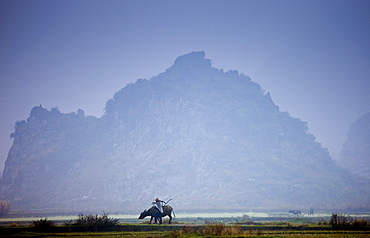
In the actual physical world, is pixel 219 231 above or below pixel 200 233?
above

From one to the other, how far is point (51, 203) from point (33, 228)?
Result: 6616 inches

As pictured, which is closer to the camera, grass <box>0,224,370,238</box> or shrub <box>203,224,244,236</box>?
shrub <box>203,224,244,236</box>

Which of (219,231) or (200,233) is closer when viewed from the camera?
(219,231)

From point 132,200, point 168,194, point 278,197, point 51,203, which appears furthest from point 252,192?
point 51,203

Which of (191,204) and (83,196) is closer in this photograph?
(191,204)

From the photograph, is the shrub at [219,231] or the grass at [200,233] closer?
the shrub at [219,231]

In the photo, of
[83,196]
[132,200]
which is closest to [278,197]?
[132,200]

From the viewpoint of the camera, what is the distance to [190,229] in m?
33.6

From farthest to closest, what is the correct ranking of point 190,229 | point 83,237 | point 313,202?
point 313,202
point 190,229
point 83,237

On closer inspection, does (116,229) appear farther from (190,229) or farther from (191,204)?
(191,204)

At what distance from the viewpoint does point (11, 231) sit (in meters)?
36.0

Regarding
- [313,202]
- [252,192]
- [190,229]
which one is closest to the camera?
[190,229]

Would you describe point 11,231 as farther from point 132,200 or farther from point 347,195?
point 347,195

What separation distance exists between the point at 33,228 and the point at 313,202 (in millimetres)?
166860
